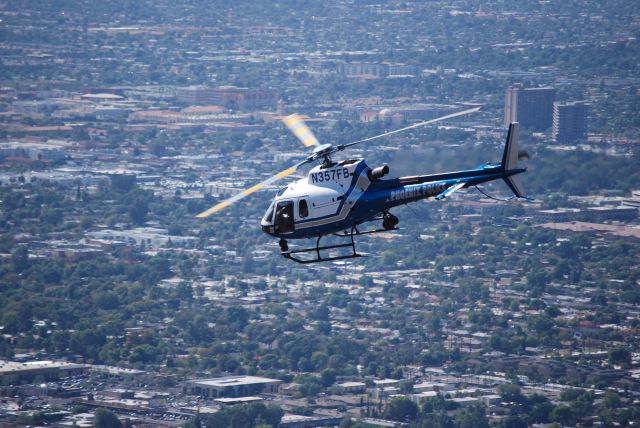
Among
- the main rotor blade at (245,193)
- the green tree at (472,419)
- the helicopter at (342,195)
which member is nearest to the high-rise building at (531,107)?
the green tree at (472,419)

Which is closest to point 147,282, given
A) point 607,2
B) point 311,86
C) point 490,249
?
point 490,249

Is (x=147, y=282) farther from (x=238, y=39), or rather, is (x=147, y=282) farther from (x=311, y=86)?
(x=238, y=39)

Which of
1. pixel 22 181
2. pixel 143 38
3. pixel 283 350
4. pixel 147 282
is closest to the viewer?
pixel 283 350

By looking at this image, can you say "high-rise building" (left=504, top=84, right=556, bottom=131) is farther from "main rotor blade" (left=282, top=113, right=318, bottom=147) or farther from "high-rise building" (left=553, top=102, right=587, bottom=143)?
"main rotor blade" (left=282, top=113, right=318, bottom=147)

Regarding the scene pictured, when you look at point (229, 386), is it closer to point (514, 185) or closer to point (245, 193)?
point (514, 185)

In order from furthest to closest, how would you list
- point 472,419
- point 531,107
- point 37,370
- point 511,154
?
point 531,107 → point 37,370 → point 472,419 → point 511,154

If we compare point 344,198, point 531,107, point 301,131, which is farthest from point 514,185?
point 531,107

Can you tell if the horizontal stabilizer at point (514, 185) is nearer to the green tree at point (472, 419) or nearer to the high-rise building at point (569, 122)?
the green tree at point (472, 419)
